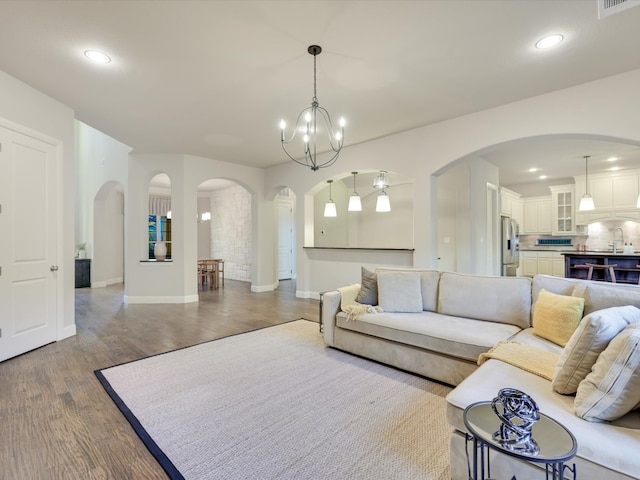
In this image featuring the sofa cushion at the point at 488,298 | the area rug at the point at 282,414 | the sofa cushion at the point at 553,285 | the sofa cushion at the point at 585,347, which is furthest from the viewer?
the sofa cushion at the point at 488,298

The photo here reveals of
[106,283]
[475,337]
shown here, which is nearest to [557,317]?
[475,337]

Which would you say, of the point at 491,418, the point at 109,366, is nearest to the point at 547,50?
the point at 491,418

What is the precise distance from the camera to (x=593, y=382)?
144cm

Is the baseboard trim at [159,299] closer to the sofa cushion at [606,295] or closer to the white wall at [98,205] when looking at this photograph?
the white wall at [98,205]

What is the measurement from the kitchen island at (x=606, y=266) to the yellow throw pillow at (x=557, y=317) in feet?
12.4

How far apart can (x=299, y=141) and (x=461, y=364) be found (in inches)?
161

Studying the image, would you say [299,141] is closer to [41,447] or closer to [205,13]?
[205,13]

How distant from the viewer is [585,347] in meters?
1.58

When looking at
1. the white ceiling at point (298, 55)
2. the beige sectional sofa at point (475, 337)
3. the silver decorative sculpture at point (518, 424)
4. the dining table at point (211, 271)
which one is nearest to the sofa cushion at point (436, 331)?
the beige sectional sofa at point (475, 337)

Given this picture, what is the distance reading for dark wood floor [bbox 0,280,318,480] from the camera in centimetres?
176

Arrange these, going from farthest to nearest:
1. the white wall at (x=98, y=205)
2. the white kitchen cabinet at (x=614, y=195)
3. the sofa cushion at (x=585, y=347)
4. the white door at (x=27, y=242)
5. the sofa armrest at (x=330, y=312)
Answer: the white wall at (x=98, y=205)
the white kitchen cabinet at (x=614, y=195)
the sofa armrest at (x=330, y=312)
the white door at (x=27, y=242)
the sofa cushion at (x=585, y=347)

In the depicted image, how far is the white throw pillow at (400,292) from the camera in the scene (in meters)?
3.35

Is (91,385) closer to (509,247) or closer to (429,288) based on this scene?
(429,288)

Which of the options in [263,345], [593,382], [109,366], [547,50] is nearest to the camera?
[593,382]
